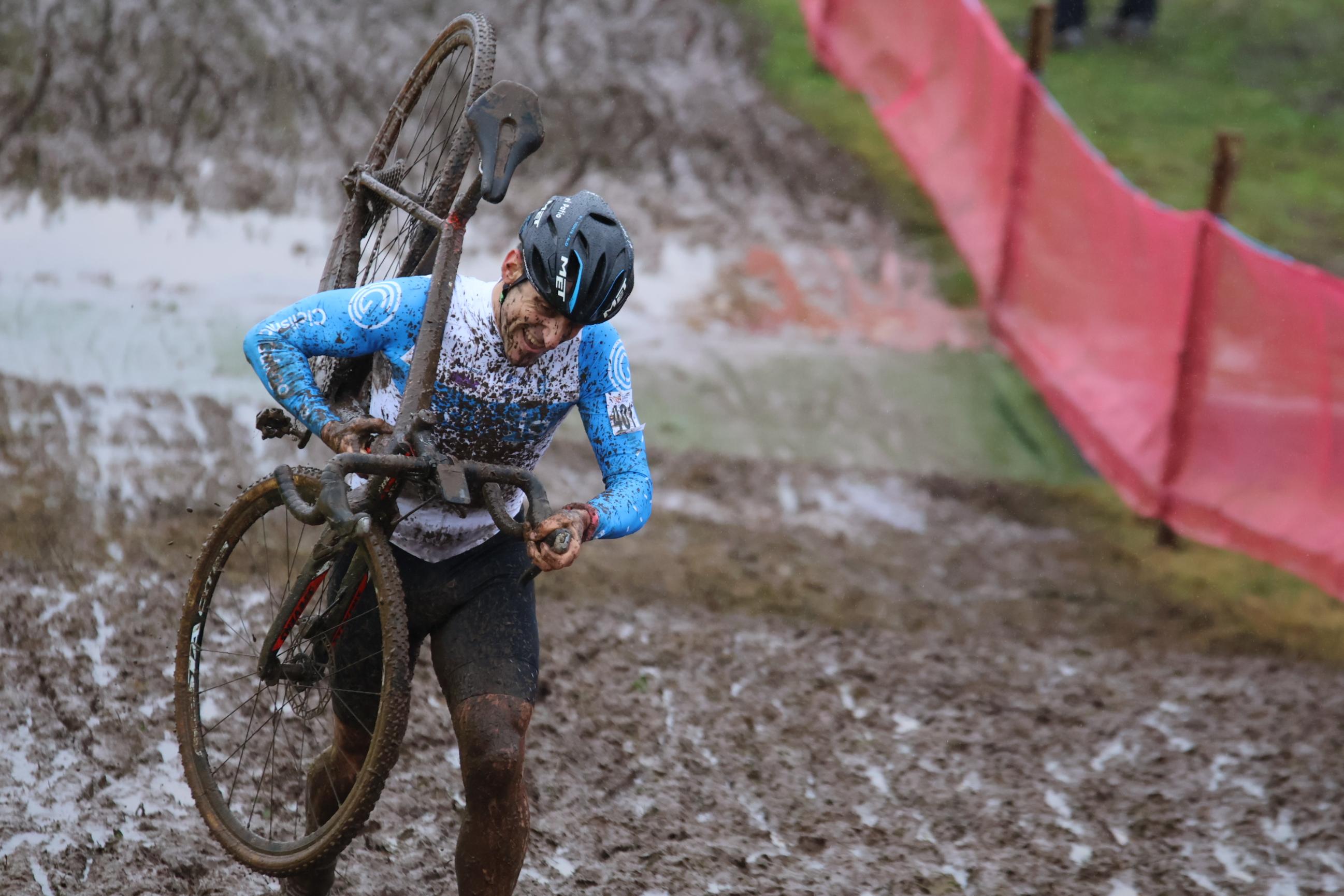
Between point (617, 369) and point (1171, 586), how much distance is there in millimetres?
5584

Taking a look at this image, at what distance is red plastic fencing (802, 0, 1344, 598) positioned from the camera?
7.48 meters

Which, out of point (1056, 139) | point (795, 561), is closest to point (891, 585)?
point (795, 561)

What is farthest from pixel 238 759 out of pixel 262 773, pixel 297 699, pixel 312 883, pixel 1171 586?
pixel 1171 586

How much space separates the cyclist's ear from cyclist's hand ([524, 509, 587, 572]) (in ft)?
2.10

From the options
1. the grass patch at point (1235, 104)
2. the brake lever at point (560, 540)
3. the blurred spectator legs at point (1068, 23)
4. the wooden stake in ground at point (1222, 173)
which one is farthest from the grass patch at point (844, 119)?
the brake lever at point (560, 540)

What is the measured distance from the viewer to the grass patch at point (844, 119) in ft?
37.6

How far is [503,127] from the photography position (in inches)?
145

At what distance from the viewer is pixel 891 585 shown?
7.80 metres

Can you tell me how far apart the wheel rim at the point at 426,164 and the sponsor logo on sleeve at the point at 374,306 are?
386 mm

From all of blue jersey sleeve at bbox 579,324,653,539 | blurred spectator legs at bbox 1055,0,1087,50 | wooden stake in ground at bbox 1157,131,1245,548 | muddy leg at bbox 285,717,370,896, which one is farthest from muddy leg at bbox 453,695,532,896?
blurred spectator legs at bbox 1055,0,1087,50

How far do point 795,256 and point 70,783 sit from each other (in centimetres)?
774

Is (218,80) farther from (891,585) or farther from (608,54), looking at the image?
(891,585)

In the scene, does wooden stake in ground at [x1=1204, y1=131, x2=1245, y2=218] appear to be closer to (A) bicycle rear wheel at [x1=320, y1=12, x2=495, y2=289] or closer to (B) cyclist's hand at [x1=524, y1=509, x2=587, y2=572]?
(A) bicycle rear wheel at [x1=320, y1=12, x2=495, y2=289]

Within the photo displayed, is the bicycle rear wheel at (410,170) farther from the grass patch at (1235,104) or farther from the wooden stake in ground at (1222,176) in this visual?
the grass patch at (1235,104)
